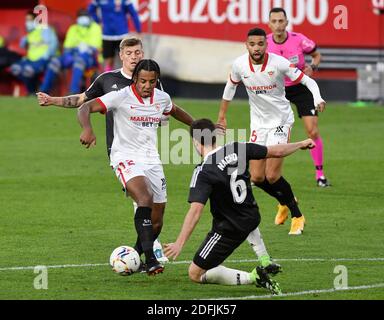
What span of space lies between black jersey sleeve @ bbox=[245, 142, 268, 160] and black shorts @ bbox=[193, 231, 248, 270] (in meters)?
0.79

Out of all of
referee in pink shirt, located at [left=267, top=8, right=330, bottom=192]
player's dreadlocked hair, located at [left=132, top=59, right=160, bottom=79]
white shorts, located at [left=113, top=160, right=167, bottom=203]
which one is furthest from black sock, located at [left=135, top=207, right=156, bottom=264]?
referee in pink shirt, located at [left=267, top=8, right=330, bottom=192]

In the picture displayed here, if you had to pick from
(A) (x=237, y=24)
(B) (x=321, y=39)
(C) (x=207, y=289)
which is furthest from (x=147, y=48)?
(C) (x=207, y=289)

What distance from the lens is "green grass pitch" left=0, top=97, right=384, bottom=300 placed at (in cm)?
1184

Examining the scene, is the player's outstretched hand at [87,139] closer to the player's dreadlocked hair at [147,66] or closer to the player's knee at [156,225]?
the player's dreadlocked hair at [147,66]

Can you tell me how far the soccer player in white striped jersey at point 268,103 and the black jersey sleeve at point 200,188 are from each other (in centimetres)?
411

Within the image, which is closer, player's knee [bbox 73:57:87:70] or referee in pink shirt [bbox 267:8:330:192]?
referee in pink shirt [bbox 267:8:330:192]

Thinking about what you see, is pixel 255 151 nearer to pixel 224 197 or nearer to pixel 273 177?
pixel 224 197

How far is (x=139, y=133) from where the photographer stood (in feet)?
41.7

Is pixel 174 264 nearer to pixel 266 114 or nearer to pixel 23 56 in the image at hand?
pixel 266 114

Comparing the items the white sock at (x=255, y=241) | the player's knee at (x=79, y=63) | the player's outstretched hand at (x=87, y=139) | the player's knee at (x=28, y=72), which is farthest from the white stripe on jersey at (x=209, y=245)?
the player's knee at (x=28, y=72)

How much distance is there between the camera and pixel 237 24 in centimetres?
3005

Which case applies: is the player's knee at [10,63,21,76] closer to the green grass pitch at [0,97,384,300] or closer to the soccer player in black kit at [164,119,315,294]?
the green grass pitch at [0,97,384,300]

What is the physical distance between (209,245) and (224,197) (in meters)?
0.47

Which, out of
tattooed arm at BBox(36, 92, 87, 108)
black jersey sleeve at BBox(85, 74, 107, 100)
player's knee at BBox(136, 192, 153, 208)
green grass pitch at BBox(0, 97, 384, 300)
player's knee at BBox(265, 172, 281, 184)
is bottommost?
green grass pitch at BBox(0, 97, 384, 300)
